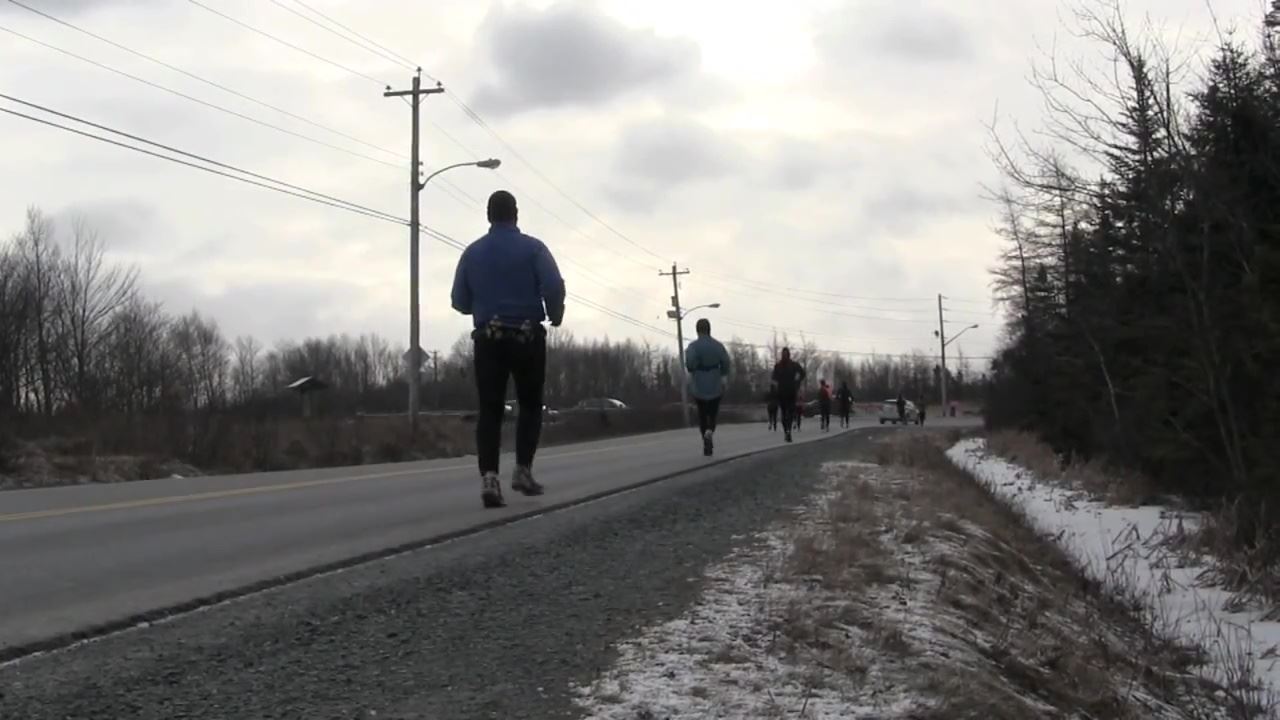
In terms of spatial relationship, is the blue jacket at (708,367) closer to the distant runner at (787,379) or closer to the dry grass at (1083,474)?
the distant runner at (787,379)

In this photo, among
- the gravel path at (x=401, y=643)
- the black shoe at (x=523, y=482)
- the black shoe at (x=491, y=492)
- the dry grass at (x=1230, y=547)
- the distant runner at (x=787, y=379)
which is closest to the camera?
the gravel path at (x=401, y=643)

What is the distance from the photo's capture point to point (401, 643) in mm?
3824

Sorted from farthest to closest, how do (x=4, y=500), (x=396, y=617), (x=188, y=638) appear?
(x=4, y=500) < (x=396, y=617) < (x=188, y=638)

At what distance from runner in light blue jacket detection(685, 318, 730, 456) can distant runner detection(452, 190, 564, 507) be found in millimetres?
7456

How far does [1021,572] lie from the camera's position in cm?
789

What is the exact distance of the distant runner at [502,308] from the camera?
7617mm

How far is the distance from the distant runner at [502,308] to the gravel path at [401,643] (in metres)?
1.59

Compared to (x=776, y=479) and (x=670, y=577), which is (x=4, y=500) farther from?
(x=776, y=479)

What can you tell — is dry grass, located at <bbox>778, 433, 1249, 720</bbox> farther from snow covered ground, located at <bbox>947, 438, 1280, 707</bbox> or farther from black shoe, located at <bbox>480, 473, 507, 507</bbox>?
black shoe, located at <bbox>480, 473, 507, 507</bbox>

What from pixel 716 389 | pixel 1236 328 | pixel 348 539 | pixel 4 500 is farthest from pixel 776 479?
pixel 1236 328

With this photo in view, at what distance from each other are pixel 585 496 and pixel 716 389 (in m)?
6.60

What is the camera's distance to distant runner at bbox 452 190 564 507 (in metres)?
7.62

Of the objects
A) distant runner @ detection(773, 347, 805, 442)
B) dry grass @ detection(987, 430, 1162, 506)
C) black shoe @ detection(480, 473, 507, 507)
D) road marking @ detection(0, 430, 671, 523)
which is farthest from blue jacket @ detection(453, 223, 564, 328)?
distant runner @ detection(773, 347, 805, 442)

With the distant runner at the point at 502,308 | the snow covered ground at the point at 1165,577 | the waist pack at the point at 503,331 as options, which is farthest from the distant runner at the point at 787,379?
the waist pack at the point at 503,331
